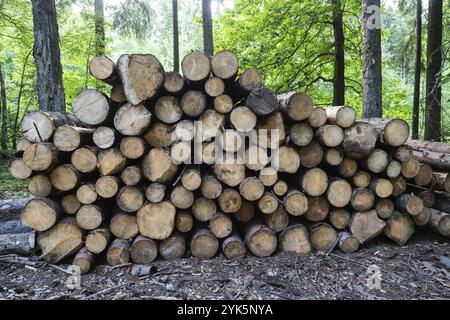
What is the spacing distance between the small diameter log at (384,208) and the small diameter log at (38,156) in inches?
136

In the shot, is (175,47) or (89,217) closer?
(89,217)

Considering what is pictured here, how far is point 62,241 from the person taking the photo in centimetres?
315

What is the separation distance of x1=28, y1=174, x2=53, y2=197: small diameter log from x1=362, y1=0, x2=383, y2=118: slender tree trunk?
472 cm

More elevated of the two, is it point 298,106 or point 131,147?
point 298,106

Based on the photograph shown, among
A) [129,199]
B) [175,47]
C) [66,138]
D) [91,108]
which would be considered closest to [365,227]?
[129,199]

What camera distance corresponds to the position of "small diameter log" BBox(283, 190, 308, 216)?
333 centimetres

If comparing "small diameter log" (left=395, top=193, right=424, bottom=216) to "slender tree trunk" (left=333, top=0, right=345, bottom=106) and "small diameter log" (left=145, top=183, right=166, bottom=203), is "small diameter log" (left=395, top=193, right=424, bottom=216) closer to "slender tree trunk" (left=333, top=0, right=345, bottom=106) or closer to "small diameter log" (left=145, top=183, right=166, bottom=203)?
"small diameter log" (left=145, top=183, right=166, bottom=203)

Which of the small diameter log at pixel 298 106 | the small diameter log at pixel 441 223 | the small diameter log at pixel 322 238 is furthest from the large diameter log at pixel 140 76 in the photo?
the small diameter log at pixel 441 223

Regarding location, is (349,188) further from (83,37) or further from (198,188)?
(83,37)

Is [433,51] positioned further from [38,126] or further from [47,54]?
[47,54]

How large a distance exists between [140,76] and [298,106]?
1595 mm

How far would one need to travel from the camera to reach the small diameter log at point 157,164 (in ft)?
10.4

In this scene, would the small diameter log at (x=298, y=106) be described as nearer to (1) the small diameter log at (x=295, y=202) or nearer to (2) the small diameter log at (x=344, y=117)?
(2) the small diameter log at (x=344, y=117)
